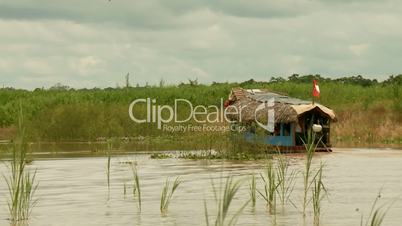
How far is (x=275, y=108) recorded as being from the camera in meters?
27.6

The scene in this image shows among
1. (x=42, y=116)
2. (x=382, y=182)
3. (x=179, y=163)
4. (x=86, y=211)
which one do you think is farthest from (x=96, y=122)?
(x=86, y=211)

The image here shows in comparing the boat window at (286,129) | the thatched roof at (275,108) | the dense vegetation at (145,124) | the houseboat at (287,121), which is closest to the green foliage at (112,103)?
the dense vegetation at (145,124)

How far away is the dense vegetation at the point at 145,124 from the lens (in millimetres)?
35531

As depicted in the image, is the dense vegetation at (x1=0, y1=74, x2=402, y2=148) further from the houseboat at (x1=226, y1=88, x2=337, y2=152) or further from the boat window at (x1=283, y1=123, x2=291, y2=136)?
the boat window at (x1=283, y1=123, x2=291, y2=136)

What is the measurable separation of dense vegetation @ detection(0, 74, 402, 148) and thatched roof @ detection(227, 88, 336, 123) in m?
5.56

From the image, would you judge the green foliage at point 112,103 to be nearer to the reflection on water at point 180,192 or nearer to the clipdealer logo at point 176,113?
the clipdealer logo at point 176,113

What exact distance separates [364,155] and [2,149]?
37.9ft

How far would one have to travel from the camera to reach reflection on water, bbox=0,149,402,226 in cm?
1212

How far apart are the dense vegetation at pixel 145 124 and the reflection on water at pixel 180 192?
1121 centimetres

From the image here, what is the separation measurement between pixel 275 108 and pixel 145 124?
10.4 meters

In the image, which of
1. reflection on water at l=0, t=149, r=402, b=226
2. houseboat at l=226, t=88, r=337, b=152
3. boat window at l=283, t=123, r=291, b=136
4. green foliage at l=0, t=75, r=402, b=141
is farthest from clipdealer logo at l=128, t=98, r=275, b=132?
reflection on water at l=0, t=149, r=402, b=226

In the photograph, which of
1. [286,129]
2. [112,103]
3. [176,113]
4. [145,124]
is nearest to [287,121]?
[286,129]

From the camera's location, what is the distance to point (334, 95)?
4369cm

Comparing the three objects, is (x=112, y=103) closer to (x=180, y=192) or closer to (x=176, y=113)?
(x=176, y=113)
